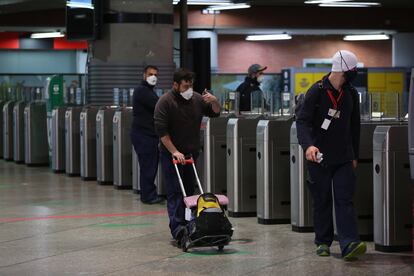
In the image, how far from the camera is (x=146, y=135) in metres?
14.0

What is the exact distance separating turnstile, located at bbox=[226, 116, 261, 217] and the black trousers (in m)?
2.71

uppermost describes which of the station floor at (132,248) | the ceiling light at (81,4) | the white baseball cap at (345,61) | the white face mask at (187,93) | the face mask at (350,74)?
the ceiling light at (81,4)

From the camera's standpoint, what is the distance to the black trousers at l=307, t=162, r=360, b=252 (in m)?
8.94

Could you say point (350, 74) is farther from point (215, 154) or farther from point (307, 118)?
point (215, 154)

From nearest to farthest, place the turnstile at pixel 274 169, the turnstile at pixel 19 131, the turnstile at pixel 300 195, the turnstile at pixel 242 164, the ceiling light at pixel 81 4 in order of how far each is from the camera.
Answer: the turnstile at pixel 300 195 → the turnstile at pixel 274 169 → the turnstile at pixel 242 164 → the ceiling light at pixel 81 4 → the turnstile at pixel 19 131

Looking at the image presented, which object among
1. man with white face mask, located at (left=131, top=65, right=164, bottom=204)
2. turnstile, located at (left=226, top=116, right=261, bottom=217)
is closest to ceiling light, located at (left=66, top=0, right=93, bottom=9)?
man with white face mask, located at (left=131, top=65, right=164, bottom=204)

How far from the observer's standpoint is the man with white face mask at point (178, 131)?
32.9 ft

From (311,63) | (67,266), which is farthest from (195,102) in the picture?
(311,63)

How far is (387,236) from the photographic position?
9352 millimetres

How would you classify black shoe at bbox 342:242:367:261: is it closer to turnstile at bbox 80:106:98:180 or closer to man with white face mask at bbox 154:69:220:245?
man with white face mask at bbox 154:69:220:245

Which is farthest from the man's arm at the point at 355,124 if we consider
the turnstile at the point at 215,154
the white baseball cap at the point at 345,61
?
the turnstile at the point at 215,154

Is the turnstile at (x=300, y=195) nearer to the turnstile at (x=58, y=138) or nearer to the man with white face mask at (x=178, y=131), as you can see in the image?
the man with white face mask at (x=178, y=131)

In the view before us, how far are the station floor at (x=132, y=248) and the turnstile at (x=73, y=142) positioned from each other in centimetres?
407

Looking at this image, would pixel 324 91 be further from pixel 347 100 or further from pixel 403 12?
pixel 403 12
